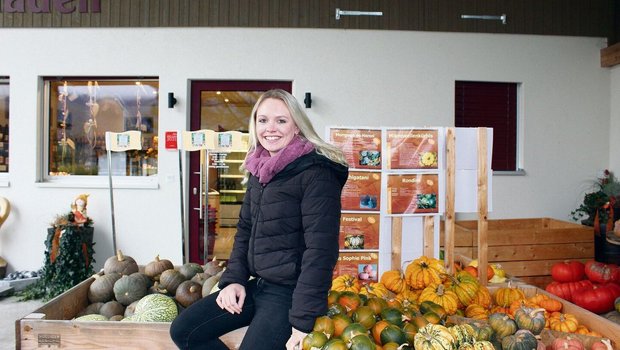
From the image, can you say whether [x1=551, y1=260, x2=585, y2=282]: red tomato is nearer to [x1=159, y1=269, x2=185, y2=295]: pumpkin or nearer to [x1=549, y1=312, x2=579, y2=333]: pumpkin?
[x1=549, y1=312, x2=579, y2=333]: pumpkin

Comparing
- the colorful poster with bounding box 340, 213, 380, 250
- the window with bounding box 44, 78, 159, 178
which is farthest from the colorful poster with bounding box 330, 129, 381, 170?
the window with bounding box 44, 78, 159, 178

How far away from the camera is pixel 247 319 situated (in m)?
2.15

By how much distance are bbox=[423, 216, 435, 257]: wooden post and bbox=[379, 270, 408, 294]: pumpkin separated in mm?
437

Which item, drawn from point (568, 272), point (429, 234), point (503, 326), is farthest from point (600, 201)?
point (503, 326)

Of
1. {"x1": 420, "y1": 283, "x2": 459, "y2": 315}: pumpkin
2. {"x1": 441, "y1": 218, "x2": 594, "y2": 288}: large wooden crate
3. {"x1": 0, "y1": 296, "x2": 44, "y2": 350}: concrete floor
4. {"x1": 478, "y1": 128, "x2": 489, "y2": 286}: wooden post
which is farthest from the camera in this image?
{"x1": 441, "y1": 218, "x2": 594, "y2": 288}: large wooden crate

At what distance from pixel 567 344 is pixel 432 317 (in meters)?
0.66

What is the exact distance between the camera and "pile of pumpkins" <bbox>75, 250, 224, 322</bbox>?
2.87 meters

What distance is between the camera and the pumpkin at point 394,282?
10.4 ft

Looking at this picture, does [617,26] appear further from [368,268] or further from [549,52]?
[368,268]

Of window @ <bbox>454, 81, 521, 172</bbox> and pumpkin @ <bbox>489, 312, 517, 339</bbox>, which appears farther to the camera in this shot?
window @ <bbox>454, 81, 521, 172</bbox>

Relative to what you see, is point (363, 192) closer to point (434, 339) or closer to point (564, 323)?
point (564, 323)

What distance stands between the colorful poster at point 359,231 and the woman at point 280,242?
1.46m

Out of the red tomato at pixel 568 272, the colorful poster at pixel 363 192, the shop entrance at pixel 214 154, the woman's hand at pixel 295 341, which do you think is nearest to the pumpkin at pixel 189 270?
the colorful poster at pixel 363 192

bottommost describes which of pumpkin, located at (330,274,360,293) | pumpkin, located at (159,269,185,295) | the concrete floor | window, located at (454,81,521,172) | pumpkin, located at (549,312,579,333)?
the concrete floor
